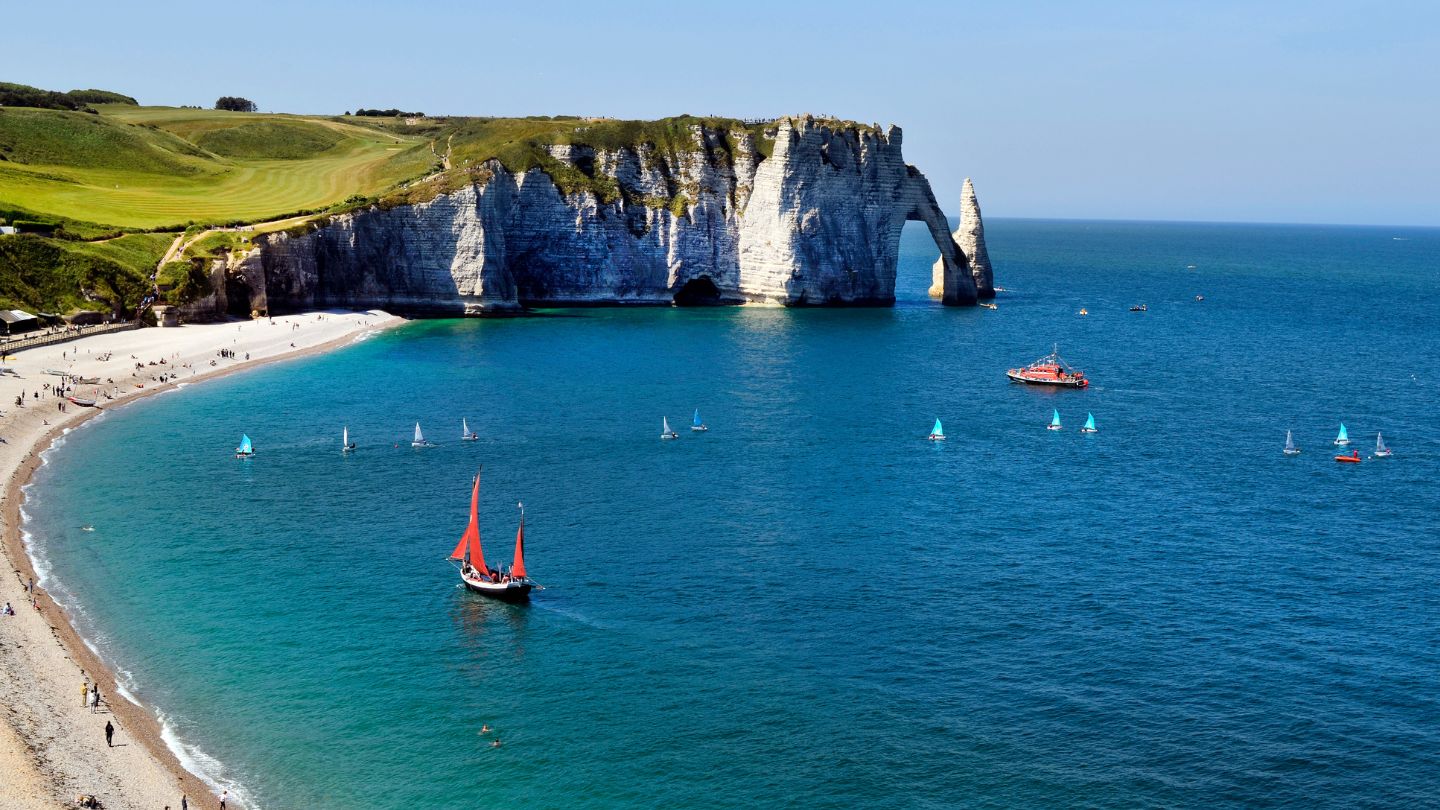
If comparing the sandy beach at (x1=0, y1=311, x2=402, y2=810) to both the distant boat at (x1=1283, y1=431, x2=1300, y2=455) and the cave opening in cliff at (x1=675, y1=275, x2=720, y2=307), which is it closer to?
the distant boat at (x1=1283, y1=431, x2=1300, y2=455)

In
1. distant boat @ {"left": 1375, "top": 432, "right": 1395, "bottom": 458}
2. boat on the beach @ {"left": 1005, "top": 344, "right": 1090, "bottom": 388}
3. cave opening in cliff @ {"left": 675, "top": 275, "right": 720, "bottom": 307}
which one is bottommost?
distant boat @ {"left": 1375, "top": 432, "right": 1395, "bottom": 458}

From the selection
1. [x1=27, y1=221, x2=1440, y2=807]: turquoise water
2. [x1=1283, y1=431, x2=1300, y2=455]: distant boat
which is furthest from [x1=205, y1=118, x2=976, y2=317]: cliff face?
[x1=1283, y1=431, x2=1300, y2=455]: distant boat

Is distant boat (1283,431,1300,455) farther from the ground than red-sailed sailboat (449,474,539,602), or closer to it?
farther from the ground

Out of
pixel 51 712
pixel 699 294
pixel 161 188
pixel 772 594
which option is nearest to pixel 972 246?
pixel 699 294

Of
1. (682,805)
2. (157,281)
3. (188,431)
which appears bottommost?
(682,805)

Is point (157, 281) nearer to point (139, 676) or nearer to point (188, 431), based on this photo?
point (188, 431)

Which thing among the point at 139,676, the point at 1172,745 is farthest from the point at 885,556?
the point at 139,676
